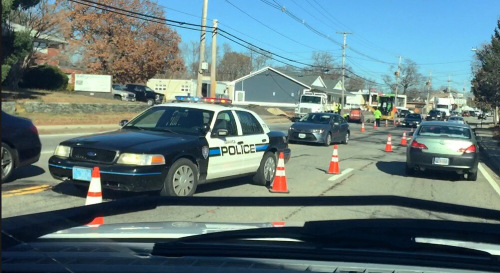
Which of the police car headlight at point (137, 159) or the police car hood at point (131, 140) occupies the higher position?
the police car hood at point (131, 140)

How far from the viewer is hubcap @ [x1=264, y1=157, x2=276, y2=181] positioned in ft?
34.6

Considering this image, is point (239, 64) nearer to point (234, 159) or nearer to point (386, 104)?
point (386, 104)

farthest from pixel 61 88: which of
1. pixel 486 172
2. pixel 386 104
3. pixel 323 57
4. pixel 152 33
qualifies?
pixel 323 57

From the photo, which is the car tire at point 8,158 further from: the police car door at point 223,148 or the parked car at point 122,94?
the parked car at point 122,94

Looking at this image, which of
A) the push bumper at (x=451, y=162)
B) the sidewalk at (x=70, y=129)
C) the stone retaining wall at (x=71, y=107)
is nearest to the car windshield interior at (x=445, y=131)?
the push bumper at (x=451, y=162)

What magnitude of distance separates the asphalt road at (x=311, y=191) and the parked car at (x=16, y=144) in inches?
14.7

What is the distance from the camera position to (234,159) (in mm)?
9414

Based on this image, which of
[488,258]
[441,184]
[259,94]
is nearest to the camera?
[488,258]

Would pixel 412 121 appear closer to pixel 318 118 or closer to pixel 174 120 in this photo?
pixel 318 118

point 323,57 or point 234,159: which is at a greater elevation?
point 323,57

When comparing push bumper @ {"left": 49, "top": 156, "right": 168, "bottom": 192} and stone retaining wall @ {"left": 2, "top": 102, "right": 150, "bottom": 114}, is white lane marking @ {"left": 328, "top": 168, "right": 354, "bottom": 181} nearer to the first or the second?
push bumper @ {"left": 49, "top": 156, "right": 168, "bottom": 192}

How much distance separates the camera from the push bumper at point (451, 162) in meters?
12.6

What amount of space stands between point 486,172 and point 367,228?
1463 centimetres

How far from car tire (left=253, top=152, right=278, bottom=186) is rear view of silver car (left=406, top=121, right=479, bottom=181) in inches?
167
